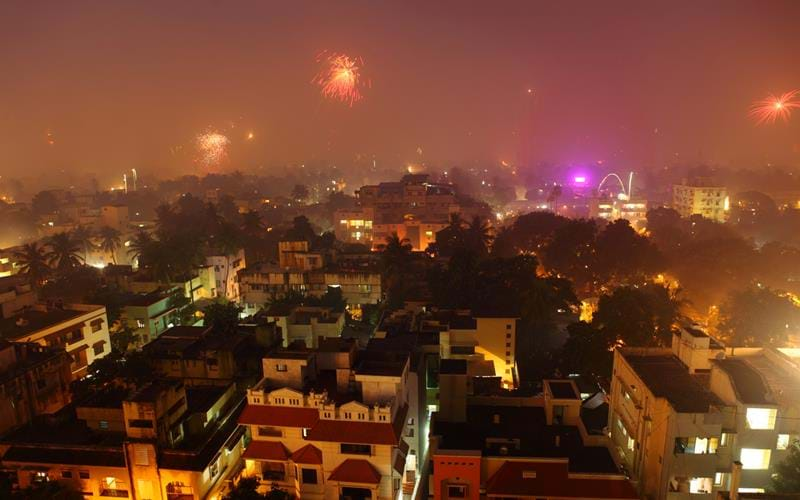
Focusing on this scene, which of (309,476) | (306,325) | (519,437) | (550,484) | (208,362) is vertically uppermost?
(208,362)

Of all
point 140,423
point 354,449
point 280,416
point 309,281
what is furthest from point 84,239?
point 354,449

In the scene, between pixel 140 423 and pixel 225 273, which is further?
pixel 225 273

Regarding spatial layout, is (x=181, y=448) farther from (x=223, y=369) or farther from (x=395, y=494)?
(x=395, y=494)

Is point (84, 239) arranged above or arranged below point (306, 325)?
above

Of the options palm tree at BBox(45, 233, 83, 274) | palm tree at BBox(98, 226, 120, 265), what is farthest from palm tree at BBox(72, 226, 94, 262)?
palm tree at BBox(45, 233, 83, 274)

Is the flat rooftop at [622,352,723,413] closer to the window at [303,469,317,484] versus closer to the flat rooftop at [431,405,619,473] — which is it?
the flat rooftop at [431,405,619,473]

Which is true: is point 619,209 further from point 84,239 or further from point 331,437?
point 331,437

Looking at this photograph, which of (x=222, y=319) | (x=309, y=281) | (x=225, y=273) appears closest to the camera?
(x=222, y=319)

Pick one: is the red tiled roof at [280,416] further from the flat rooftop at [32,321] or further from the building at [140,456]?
the flat rooftop at [32,321]
